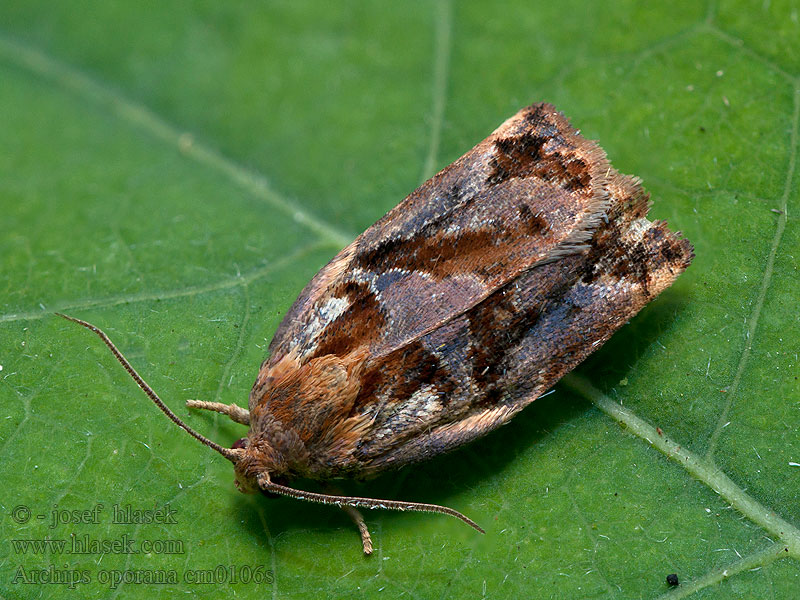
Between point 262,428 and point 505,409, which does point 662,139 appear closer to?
point 505,409

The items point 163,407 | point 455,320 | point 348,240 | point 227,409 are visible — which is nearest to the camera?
point 455,320

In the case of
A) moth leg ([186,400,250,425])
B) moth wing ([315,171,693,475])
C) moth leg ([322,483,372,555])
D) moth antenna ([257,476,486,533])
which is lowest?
moth leg ([322,483,372,555])

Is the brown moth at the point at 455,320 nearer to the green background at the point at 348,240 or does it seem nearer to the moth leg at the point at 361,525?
the moth leg at the point at 361,525

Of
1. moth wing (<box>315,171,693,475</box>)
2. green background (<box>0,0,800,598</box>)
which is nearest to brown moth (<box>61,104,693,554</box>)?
moth wing (<box>315,171,693,475</box>)

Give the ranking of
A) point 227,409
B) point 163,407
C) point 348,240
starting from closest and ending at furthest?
point 163,407 → point 227,409 → point 348,240

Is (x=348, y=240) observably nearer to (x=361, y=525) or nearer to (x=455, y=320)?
(x=455, y=320)

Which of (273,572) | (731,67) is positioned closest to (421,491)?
(273,572)

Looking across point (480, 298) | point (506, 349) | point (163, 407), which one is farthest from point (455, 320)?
point (163, 407)

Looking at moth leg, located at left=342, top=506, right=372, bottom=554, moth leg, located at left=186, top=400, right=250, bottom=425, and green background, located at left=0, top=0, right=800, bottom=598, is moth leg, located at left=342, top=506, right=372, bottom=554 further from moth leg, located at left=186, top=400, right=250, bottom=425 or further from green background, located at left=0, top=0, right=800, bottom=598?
moth leg, located at left=186, top=400, right=250, bottom=425
